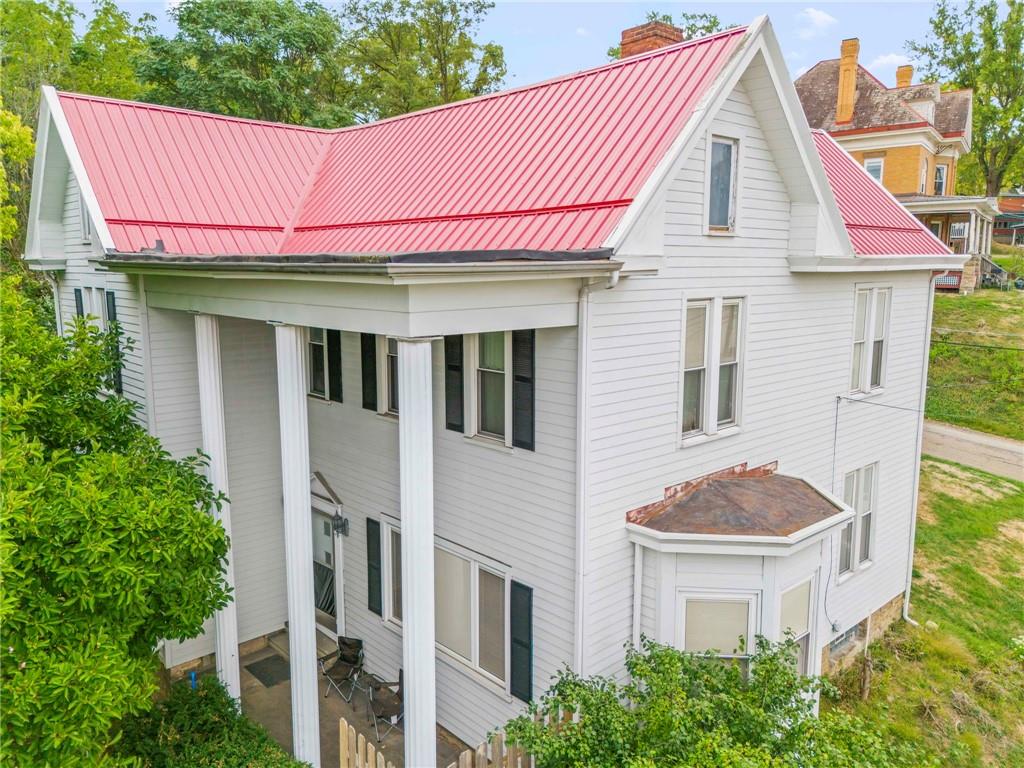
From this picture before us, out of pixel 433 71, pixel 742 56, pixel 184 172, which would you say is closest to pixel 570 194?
pixel 742 56

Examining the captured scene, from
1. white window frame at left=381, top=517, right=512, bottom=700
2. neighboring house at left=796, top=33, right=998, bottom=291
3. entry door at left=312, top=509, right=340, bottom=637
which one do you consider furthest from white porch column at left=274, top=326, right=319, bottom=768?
neighboring house at left=796, top=33, right=998, bottom=291

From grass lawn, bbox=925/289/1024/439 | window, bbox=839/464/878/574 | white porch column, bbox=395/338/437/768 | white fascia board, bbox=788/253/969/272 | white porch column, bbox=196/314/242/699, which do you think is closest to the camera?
white porch column, bbox=395/338/437/768

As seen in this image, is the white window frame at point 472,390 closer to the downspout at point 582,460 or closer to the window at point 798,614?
the downspout at point 582,460

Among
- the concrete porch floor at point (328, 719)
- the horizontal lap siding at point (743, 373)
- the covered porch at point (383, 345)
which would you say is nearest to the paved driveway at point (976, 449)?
the horizontal lap siding at point (743, 373)

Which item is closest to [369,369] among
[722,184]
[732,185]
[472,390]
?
[472,390]

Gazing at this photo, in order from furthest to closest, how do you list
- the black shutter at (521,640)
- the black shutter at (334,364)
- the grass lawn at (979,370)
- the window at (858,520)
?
the grass lawn at (979,370), the window at (858,520), the black shutter at (334,364), the black shutter at (521,640)

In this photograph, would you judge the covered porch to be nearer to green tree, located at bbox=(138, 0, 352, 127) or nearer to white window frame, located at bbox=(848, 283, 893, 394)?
white window frame, located at bbox=(848, 283, 893, 394)
